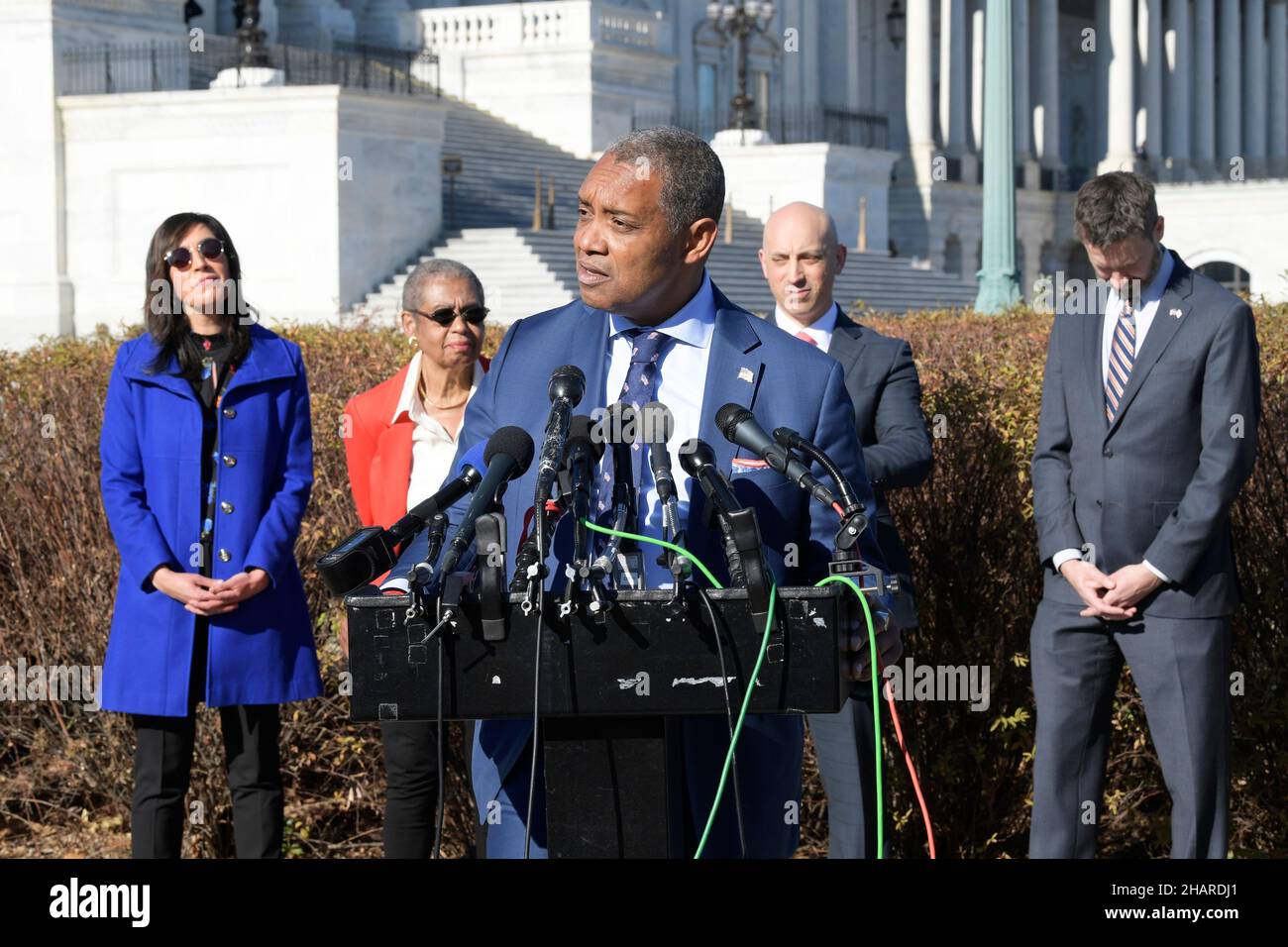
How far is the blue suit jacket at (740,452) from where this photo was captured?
386 cm

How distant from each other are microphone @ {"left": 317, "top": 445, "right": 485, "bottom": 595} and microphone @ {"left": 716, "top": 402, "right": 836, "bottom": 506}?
48 centimetres

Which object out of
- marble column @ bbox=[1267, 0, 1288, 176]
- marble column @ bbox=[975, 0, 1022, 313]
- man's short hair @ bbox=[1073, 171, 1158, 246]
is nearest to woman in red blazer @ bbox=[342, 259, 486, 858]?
man's short hair @ bbox=[1073, 171, 1158, 246]

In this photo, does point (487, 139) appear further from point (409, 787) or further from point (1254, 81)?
point (1254, 81)

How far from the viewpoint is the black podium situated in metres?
3.26

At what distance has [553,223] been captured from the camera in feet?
110

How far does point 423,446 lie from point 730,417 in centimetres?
281

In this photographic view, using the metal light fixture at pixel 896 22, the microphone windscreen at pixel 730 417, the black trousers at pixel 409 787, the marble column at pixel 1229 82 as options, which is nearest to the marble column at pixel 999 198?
the black trousers at pixel 409 787

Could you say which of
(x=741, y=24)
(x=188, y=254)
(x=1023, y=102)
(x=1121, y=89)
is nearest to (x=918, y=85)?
(x=1023, y=102)

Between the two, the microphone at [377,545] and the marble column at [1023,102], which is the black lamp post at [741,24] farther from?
the microphone at [377,545]

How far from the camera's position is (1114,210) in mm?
5520

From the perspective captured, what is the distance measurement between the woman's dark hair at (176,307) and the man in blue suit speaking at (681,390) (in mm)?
2074

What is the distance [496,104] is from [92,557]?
112 feet

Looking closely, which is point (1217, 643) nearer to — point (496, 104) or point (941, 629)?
point (941, 629)
